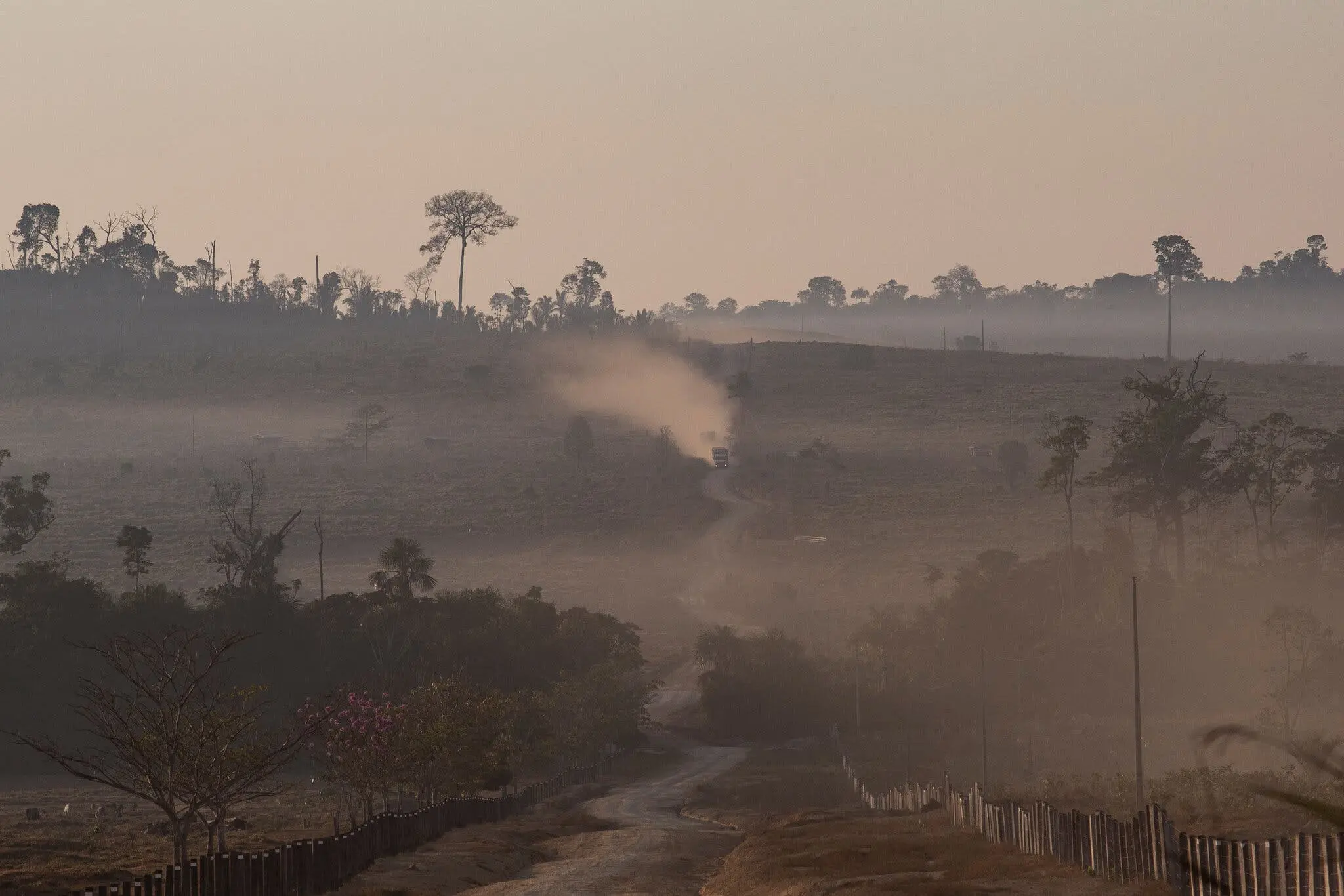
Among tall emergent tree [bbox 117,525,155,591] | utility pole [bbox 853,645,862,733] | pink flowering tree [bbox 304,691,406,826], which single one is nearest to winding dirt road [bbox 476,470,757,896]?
pink flowering tree [bbox 304,691,406,826]

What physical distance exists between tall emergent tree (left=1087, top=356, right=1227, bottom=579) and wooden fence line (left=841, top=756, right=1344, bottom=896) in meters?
98.3

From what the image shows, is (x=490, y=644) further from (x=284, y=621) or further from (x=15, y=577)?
(x=15, y=577)

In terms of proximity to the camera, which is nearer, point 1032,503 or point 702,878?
point 702,878

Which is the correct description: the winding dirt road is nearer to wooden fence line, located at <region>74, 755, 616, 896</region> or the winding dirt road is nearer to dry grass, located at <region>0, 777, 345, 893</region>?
wooden fence line, located at <region>74, 755, 616, 896</region>

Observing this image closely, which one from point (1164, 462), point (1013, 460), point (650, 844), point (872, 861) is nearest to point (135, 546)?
point (650, 844)

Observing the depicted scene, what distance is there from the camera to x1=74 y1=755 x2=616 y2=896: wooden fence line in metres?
28.5

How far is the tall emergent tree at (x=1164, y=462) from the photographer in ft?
475

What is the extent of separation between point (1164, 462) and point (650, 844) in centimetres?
9827

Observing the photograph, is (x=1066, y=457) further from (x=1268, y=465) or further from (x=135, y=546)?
(x=135, y=546)

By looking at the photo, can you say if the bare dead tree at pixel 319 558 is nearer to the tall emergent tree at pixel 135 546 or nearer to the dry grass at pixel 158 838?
the tall emergent tree at pixel 135 546

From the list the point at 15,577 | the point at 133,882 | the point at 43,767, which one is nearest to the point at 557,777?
the point at 43,767

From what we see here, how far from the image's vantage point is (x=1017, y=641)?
461 feet

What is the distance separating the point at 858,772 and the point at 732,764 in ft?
35.7

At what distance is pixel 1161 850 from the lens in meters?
27.2
